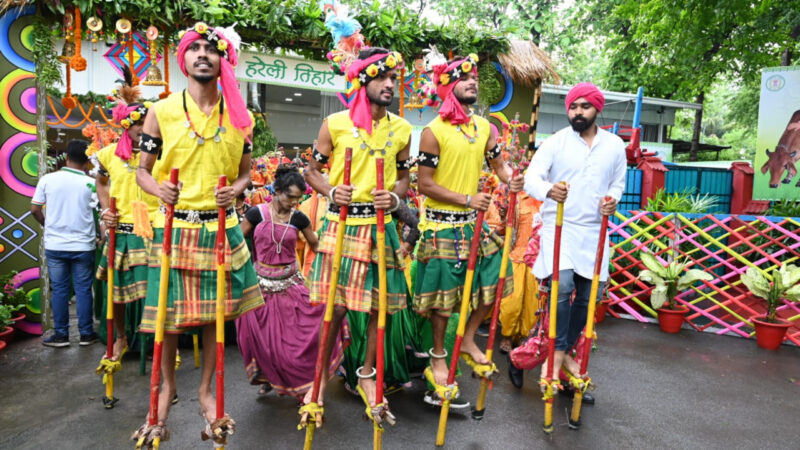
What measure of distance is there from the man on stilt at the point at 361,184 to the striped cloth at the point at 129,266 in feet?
5.69

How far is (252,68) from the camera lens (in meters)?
6.96

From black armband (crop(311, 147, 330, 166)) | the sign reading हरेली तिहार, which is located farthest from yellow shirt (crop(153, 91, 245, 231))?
the sign reading हरेली तिहार

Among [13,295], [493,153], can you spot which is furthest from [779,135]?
[13,295]

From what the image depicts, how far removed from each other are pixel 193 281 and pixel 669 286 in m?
5.22

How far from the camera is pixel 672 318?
5898mm

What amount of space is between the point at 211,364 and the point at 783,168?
9.81m

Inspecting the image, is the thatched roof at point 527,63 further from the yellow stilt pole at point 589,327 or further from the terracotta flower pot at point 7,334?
the terracotta flower pot at point 7,334

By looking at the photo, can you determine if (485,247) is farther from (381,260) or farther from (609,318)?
(609,318)

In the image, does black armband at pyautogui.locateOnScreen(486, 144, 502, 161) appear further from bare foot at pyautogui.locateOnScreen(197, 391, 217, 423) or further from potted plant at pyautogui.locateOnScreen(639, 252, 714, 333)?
potted plant at pyautogui.locateOnScreen(639, 252, 714, 333)

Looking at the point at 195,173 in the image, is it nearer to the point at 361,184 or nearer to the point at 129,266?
the point at 361,184

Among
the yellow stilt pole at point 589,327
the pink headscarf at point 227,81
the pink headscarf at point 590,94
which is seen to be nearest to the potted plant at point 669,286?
the yellow stilt pole at point 589,327

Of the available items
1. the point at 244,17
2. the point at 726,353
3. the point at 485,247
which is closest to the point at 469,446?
the point at 485,247

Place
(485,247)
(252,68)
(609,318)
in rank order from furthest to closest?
(252,68) → (609,318) → (485,247)

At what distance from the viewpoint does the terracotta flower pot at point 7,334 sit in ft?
16.4
